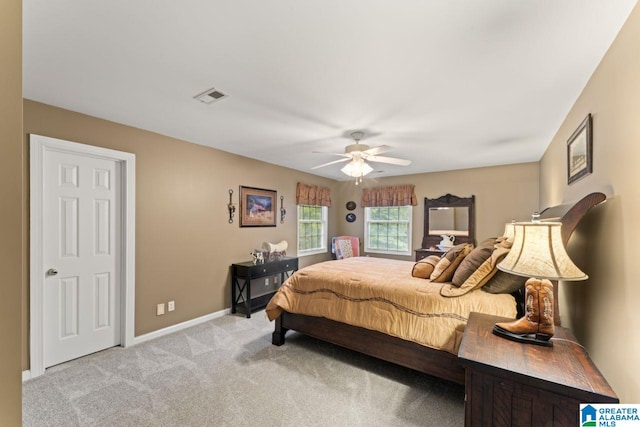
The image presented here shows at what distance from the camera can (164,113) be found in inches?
107

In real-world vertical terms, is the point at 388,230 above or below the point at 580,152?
below

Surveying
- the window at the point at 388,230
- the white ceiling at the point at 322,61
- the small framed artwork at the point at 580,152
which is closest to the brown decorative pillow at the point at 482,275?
the small framed artwork at the point at 580,152

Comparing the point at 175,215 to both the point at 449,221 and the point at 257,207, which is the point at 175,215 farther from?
the point at 449,221

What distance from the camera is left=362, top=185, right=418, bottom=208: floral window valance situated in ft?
18.8

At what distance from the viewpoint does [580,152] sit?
218cm

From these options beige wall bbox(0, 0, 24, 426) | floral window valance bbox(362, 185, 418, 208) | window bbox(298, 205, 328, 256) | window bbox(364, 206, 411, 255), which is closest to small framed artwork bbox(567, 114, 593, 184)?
beige wall bbox(0, 0, 24, 426)

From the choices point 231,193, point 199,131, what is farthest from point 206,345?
point 199,131

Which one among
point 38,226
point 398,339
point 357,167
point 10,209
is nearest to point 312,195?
point 357,167

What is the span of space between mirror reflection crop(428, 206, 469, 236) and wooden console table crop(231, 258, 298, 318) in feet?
9.82

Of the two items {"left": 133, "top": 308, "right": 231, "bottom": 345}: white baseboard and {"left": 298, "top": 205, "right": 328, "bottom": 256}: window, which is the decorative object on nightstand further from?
{"left": 133, "top": 308, "right": 231, "bottom": 345}: white baseboard

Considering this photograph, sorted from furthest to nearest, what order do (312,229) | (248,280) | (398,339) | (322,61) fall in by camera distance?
1. (312,229)
2. (248,280)
3. (398,339)
4. (322,61)

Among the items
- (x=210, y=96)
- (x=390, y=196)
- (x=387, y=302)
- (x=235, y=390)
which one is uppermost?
(x=210, y=96)

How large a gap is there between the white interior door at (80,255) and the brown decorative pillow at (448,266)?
11.0ft

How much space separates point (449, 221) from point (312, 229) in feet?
9.11
